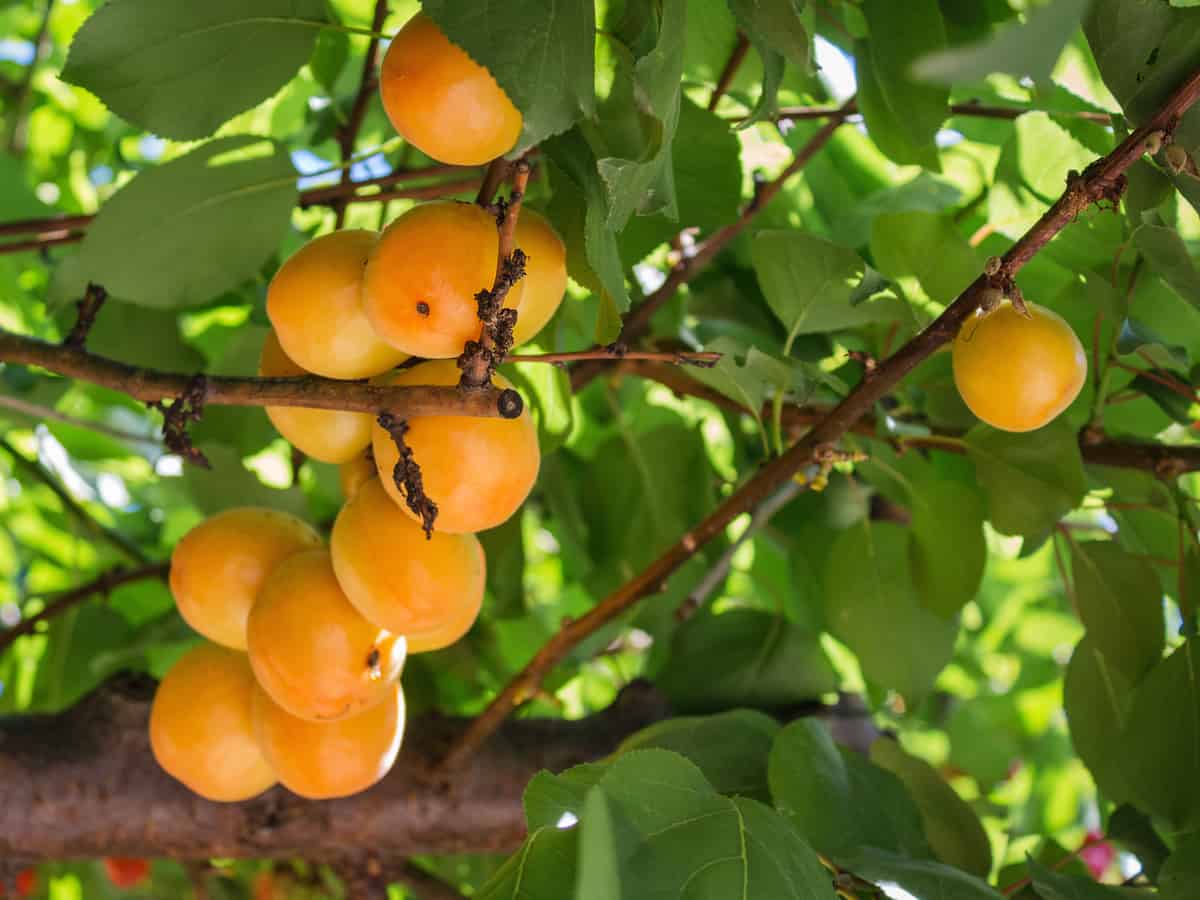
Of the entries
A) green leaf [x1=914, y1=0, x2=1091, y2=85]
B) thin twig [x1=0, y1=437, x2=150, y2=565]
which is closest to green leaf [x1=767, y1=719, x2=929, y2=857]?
green leaf [x1=914, y1=0, x2=1091, y2=85]

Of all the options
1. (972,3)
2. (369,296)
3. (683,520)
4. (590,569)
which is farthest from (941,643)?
→ (369,296)

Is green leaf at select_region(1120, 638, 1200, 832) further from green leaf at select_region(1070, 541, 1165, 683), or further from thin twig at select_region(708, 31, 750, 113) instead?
thin twig at select_region(708, 31, 750, 113)

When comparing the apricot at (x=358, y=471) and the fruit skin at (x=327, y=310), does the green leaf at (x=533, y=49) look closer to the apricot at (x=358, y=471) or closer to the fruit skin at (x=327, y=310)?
the fruit skin at (x=327, y=310)

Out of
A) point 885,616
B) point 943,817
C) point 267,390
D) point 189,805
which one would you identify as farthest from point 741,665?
point 267,390

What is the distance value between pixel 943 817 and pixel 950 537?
279 mm

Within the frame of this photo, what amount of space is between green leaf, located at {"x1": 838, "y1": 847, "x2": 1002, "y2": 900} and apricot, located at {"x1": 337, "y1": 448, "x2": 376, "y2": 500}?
48 centimetres

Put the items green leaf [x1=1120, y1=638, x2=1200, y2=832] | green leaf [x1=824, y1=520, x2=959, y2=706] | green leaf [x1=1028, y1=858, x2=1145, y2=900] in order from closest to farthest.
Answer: green leaf [x1=1028, y1=858, x2=1145, y2=900] < green leaf [x1=1120, y1=638, x2=1200, y2=832] < green leaf [x1=824, y1=520, x2=959, y2=706]

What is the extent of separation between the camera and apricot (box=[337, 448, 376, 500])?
3.02ft

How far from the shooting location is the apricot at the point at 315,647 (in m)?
0.88

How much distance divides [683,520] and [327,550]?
60cm

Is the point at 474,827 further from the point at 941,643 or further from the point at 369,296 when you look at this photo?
the point at 369,296

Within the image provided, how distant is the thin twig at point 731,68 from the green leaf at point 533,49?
0.46 meters

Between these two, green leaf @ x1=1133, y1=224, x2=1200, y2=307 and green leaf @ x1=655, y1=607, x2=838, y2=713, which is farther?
A: green leaf @ x1=655, y1=607, x2=838, y2=713

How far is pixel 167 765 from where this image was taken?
1.04 meters
